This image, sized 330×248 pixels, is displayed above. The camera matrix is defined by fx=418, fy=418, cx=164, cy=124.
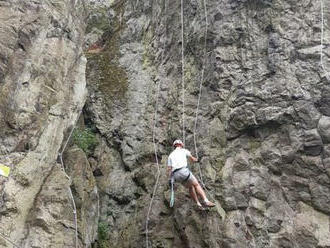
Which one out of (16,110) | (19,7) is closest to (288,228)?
(16,110)

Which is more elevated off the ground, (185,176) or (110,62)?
(110,62)

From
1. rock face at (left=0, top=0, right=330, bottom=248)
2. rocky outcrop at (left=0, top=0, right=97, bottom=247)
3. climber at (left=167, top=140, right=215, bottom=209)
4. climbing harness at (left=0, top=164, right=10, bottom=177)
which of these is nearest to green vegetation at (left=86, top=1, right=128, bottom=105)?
rock face at (left=0, top=0, right=330, bottom=248)

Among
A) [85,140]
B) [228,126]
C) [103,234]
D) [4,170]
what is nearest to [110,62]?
[85,140]

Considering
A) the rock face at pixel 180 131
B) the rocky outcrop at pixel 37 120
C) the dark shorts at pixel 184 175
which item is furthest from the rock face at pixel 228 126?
the rocky outcrop at pixel 37 120

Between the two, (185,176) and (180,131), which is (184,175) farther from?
(180,131)

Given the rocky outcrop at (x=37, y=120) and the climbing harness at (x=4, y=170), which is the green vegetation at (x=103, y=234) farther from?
the climbing harness at (x=4, y=170)

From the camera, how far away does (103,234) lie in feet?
35.3

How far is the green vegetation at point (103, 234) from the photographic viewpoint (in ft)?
34.8

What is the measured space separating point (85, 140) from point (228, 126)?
14.1ft

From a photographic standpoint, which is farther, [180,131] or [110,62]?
[110,62]

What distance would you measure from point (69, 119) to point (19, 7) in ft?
10.1

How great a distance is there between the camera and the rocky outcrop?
29.3ft

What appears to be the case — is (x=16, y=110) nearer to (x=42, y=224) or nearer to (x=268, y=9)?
(x=42, y=224)

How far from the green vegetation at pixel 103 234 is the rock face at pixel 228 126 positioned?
3.0 inches
